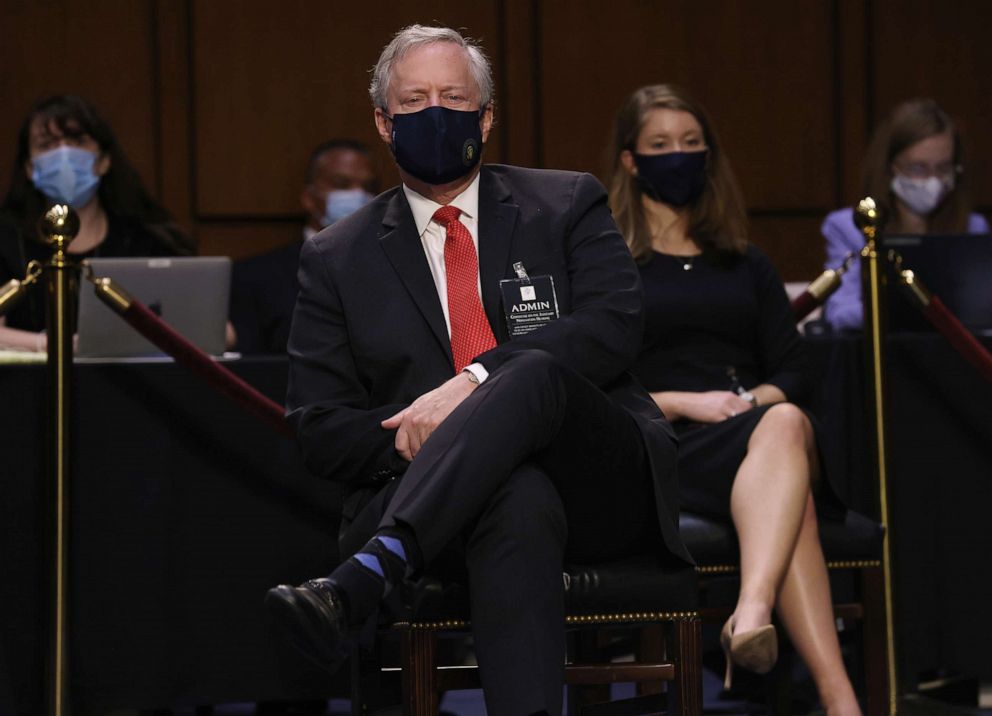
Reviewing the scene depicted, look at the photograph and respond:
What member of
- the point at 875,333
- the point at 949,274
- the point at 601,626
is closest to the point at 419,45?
the point at 601,626

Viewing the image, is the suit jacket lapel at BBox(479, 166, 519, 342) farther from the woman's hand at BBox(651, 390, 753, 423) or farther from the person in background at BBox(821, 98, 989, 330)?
the person in background at BBox(821, 98, 989, 330)

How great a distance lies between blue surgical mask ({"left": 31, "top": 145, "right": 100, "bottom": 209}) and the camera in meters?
4.06

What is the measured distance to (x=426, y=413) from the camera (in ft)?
7.59

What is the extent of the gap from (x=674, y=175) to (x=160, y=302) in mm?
1171

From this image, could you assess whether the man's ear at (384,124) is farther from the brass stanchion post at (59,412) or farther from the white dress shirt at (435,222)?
the brass stanchion post at (59,412)

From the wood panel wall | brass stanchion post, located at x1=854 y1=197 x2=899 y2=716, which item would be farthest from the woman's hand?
the wood panel wall

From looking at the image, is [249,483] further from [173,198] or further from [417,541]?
[173,198]

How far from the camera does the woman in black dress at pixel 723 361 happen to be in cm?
289

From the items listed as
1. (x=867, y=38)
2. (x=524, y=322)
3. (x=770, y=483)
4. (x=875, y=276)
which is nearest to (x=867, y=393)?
(x=875, y=276)

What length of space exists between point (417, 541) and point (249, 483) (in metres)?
1.21

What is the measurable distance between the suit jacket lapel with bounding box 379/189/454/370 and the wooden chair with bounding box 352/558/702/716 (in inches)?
16.5

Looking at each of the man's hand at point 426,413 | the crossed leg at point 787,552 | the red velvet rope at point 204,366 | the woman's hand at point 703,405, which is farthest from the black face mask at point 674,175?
the man's hand at point 426,413

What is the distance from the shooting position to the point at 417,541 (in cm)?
212

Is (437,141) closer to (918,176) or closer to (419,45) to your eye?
(419,45)
